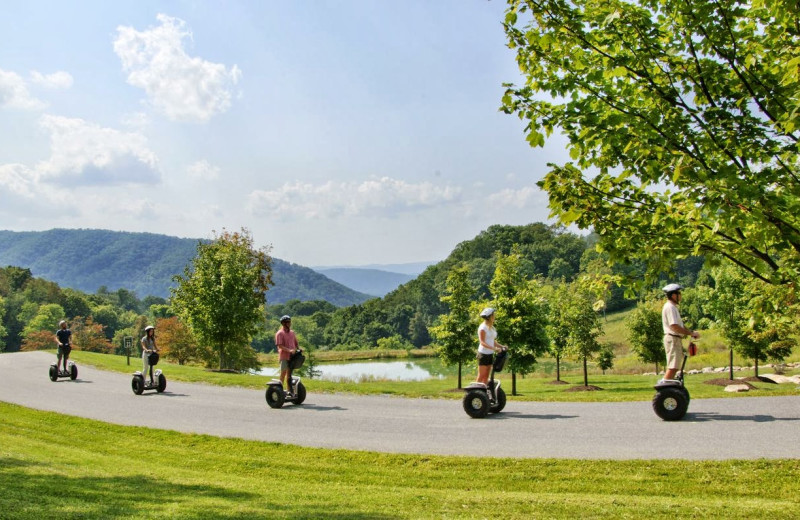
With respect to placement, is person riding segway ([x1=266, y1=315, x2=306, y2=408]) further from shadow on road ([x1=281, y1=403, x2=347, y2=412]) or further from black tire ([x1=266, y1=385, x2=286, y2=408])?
shadow on road ([x1=281, y1=403, x2=347, y2=412])

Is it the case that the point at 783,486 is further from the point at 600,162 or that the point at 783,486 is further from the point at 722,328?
the point at 722,328

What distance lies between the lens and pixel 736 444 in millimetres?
9445

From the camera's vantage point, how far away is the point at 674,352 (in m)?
11.2

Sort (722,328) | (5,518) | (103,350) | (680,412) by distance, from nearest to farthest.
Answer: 1. (5,518)
2. (680,412)
3. (722,328)
4. (103,350)

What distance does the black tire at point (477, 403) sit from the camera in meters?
12.7

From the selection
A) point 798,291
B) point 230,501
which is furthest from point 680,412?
point 230,501

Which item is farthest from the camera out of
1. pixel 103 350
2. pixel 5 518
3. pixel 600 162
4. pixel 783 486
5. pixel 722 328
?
pixel 103 350

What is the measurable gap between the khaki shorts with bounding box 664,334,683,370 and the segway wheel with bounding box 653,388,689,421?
1.54 feet

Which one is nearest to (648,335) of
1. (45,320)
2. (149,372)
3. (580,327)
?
(580,327)

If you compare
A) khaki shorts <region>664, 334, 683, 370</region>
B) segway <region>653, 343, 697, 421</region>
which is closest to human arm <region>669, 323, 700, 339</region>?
khaki shorts <region>664, 334, 683, 370</region>

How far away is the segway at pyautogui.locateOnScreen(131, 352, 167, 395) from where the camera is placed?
63.8 ft

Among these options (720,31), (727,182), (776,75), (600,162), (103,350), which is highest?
(720,31)

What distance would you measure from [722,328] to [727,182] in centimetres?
2945

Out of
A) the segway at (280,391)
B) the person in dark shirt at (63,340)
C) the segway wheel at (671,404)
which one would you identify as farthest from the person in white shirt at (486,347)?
the person in dark shirt at (63,340)
